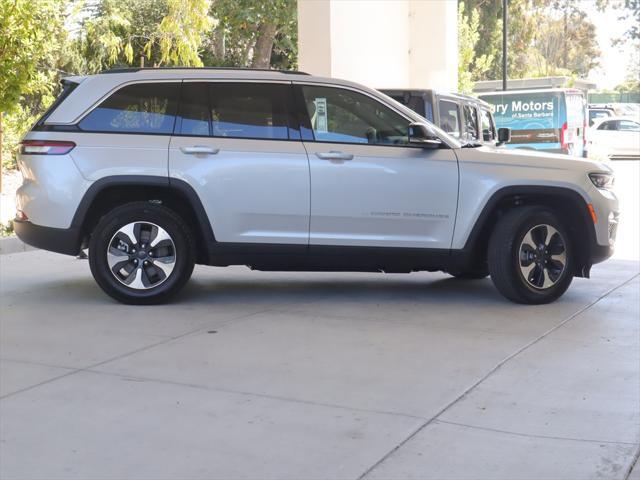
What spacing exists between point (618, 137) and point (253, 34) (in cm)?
1442

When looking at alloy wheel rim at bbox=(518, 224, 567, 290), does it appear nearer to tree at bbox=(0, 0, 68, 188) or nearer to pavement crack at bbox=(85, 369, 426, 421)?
pavement crack at bbox=(85, 369, 426, 421)

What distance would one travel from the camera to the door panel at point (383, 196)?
788 centimetres

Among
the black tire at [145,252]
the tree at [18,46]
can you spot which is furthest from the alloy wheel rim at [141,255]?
the tree at [18,46]

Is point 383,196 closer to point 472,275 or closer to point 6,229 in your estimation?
point 472,275

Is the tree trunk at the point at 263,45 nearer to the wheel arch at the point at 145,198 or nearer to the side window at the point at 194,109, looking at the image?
the side window at the point at 194,109

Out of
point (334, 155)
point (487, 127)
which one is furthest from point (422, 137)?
point (487, 127)

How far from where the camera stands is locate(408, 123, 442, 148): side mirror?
780 centimetres

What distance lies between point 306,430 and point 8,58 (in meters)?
8.69

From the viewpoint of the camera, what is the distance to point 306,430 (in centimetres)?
489

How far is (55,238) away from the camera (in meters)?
7.84

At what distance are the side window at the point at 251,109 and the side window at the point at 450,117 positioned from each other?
16.1 ft

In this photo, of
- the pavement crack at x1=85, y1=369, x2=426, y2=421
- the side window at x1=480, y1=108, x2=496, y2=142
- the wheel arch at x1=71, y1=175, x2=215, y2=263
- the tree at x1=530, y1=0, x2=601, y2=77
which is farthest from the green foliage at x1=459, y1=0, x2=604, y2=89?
the pavement crack at x1=85, y1=369, x2=426, y2=421

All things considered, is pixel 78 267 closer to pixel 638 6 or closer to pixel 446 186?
pixel 446 186

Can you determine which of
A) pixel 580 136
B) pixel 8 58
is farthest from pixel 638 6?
pixel 8 58
